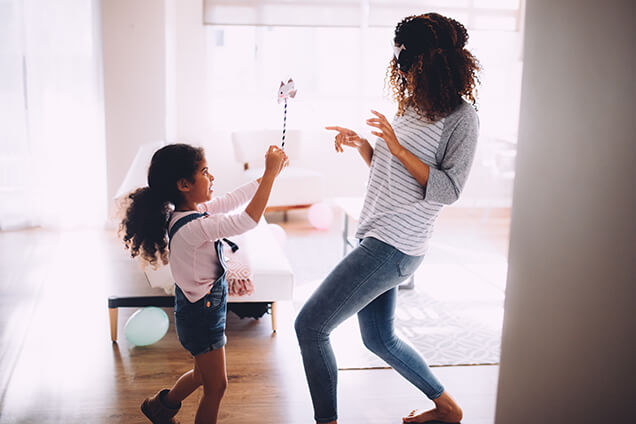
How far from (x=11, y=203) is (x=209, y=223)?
2.49 meters

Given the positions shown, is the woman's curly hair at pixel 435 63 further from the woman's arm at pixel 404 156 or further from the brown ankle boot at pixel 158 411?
the brown ankle boot at pixel 158 411

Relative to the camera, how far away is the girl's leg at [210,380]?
5.76ft

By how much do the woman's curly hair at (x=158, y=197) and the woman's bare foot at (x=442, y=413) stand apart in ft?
3.37

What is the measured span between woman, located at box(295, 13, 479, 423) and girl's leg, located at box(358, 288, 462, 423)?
0.42 ft

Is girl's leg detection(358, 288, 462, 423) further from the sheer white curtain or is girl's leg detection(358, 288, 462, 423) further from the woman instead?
the sheer white curtain

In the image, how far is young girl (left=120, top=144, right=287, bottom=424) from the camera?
5.61 ft

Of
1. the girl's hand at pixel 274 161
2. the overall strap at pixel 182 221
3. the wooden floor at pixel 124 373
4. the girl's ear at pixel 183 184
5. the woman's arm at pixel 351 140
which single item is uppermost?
the woman's arm at pixel 351 140

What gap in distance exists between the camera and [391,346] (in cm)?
188

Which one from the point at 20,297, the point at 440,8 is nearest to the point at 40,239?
the point at 20,297

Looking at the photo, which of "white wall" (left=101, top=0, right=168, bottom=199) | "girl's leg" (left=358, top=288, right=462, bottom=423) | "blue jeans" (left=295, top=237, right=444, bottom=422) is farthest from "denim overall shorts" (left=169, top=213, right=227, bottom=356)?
"white wall" (left=101, top=0, right=168, bottom=199)

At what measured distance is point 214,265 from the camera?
1735mm

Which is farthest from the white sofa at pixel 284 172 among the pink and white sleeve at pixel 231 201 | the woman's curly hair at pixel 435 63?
the woman's curly hair at pixel 435 63

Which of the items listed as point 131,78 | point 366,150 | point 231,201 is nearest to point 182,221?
point 231,201

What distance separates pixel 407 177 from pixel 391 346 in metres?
0.55
